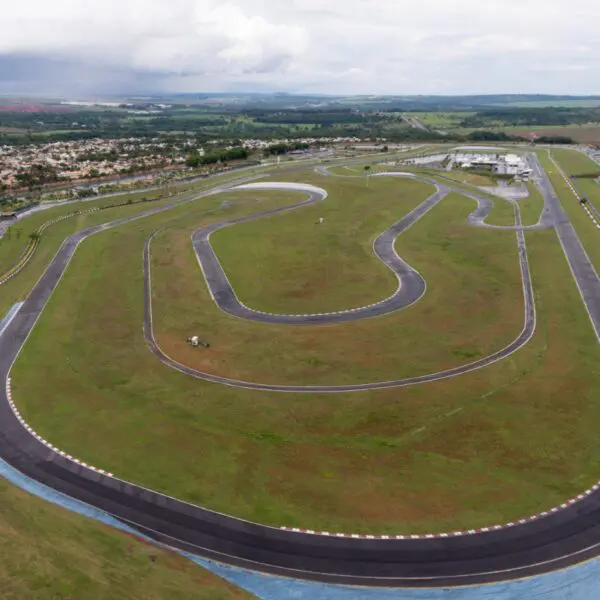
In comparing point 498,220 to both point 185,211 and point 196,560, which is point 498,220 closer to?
point 185,211

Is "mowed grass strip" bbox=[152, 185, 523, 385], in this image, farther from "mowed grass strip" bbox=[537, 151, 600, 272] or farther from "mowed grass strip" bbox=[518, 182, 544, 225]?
"mowed grass strip" bbox=[518, 182, 544, 225]

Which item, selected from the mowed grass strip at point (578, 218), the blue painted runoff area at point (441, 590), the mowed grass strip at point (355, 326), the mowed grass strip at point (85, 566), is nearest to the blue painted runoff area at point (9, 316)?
the mowed grass strip at point (355, 326)

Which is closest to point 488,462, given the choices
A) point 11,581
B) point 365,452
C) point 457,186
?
point 365,452

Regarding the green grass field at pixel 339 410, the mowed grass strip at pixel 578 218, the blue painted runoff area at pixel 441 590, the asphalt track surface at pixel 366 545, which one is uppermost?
the mowed grass strip at pixel 578 218

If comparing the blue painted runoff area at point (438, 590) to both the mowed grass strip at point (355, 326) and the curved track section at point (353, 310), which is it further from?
the mowed grass strip at point (355, 326)

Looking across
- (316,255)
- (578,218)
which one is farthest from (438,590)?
(578,218)

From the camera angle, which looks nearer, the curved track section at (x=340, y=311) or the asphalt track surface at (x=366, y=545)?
the asphalt track surface at (x=366, y=545)

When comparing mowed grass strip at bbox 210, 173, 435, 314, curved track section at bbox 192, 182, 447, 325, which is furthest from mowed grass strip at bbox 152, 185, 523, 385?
curved track section at bbox 192, 182, 447, 325
